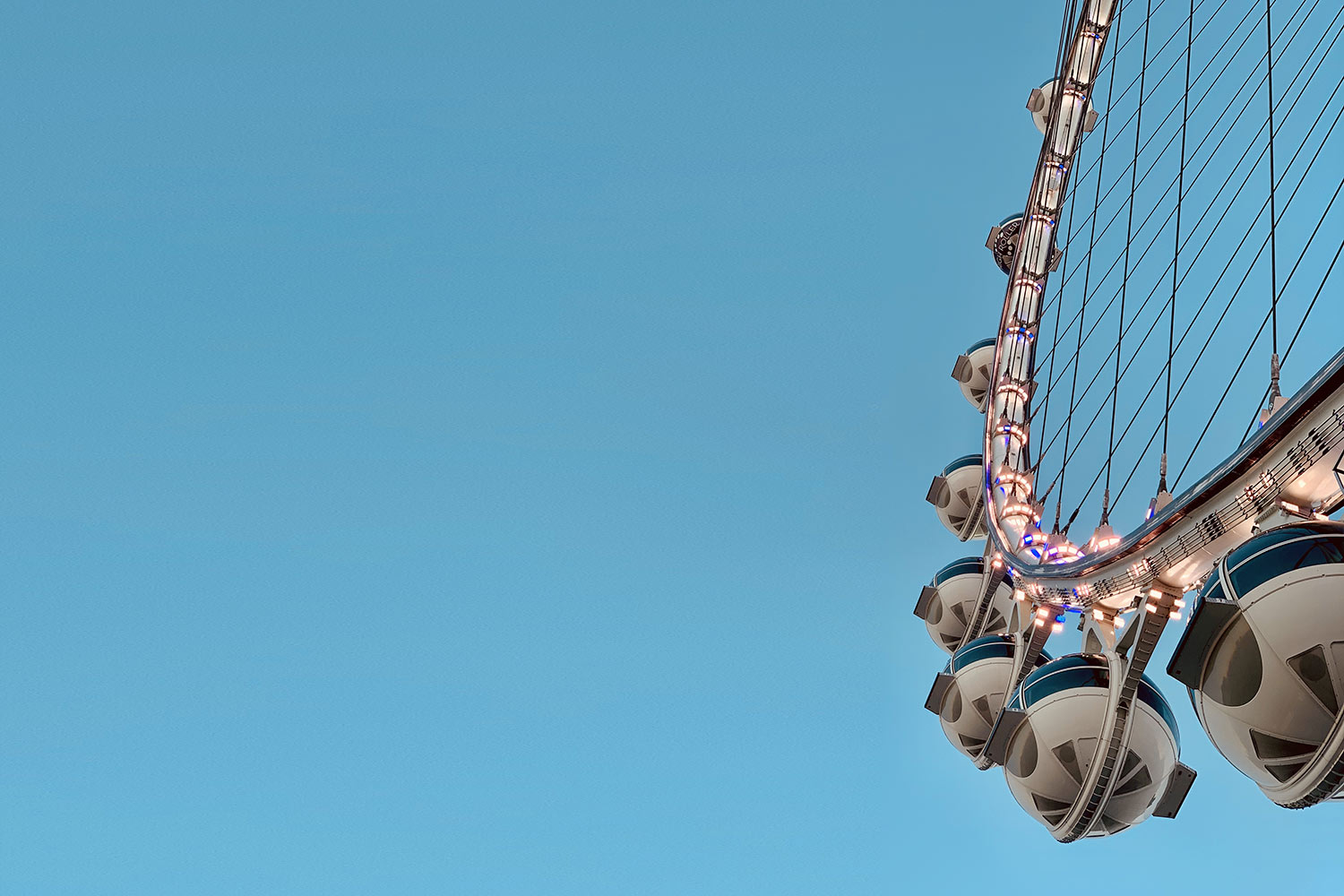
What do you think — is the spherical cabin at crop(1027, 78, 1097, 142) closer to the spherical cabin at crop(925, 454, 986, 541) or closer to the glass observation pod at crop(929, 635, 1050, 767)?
the spherical cabin at crop(925, 454, 986, 541)

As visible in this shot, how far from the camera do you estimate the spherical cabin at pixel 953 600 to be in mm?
10359

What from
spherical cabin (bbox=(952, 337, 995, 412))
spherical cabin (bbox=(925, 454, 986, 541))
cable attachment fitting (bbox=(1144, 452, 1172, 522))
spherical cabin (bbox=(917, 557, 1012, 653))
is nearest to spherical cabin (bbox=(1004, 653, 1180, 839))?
cable attachment fitting (bbox=(1144, 452, 1172, 522))

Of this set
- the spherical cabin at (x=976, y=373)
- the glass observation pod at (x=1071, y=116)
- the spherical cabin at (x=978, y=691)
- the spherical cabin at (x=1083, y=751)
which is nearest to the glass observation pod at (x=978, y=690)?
the spherical cabin at (x=978, y=691)

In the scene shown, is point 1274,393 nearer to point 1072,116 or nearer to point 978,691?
point 978,691

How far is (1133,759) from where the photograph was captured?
21.8 ft

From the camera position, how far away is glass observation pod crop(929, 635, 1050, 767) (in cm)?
838

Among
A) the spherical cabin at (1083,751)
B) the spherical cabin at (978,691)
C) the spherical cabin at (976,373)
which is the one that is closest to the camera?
the spherical cabin at (1083,751)

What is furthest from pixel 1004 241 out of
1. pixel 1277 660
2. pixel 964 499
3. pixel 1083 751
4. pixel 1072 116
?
pixel 1277 660

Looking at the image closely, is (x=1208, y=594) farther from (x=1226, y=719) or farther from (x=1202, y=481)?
(x=1202, y=481)

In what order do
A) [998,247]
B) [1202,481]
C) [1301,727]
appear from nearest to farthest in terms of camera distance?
[1301,727]
[1202,481]
[998,247]

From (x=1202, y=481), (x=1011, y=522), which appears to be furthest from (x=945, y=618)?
(x=1202, y=481)

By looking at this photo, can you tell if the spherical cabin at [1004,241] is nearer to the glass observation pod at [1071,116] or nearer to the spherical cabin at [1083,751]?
the glass observation pod at [1071,116]

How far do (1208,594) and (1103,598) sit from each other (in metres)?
2.22

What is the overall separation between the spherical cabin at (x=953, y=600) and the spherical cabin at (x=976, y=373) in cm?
315
